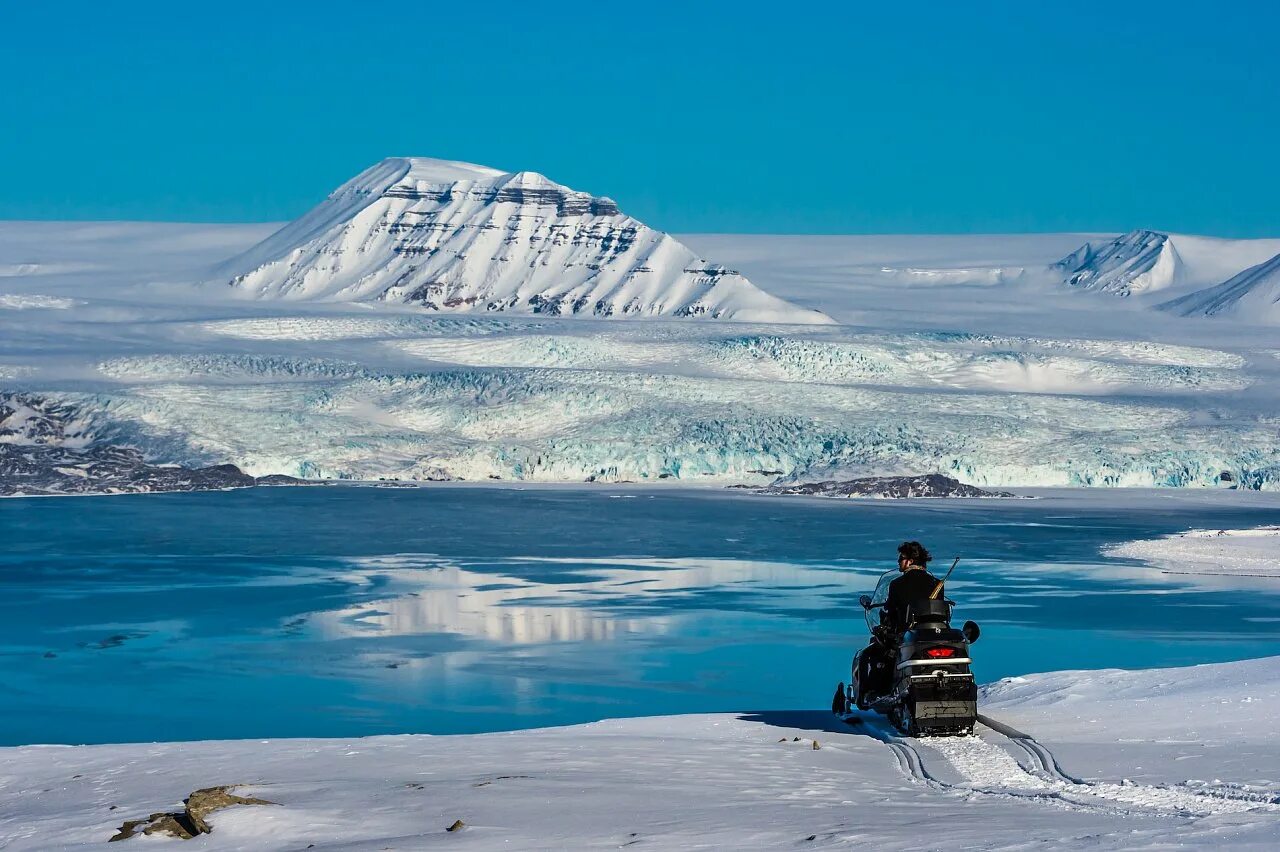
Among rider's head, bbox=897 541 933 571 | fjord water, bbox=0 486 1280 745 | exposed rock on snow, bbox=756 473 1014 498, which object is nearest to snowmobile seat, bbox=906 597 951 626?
rider's head, bbox=897 541 933 571

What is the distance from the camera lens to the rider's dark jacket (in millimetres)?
9789

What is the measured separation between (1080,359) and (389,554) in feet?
169

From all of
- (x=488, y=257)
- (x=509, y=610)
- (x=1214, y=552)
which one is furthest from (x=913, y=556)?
(x=488, y=257)

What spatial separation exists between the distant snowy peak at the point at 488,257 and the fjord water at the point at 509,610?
277 ft

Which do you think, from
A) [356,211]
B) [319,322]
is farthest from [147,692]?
[356,211]

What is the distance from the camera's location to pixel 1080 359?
8112 cm

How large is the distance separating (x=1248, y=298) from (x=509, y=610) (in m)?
145

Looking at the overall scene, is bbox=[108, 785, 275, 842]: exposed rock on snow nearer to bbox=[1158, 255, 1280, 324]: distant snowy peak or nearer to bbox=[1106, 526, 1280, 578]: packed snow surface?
bbox=[1106, 526, 1280, 578]: packed snow surface

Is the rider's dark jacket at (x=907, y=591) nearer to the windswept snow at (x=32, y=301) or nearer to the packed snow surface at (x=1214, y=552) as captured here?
the packed snow surface at (x=1214, y=552)

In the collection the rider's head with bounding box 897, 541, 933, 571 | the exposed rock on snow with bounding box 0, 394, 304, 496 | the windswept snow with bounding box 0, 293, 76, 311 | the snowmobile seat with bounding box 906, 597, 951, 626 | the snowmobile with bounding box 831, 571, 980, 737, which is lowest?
the snowmobile with bounding box 831, 571, 980, 737

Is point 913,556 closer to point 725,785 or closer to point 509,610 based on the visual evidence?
point 725,785

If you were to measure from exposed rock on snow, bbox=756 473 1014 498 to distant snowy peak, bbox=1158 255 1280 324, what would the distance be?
109 m

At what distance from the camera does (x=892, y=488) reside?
2202 inches

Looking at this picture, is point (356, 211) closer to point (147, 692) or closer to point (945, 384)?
point (945, 384)
